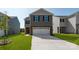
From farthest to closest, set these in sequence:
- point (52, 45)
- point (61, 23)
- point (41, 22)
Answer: point (61, 23), point (41, 22), point (52, 45)

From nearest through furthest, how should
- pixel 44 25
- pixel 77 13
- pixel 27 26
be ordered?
pixel 44 25
pixel 77 13
pixel 27 26

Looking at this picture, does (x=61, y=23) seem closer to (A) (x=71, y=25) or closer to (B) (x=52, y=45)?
(A) (x=71, y=25)

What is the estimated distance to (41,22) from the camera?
29594mm

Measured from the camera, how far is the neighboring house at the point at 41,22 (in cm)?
2959

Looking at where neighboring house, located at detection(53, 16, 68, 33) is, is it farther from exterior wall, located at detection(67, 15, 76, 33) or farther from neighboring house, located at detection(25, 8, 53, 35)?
neighboring house, located at detection(25, 8, 53, 35)

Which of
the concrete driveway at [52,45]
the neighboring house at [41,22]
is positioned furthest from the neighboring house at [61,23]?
the concrete driveway at [52,45]

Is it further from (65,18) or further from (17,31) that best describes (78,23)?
(17,31)

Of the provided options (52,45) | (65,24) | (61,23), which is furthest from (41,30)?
(52,45)

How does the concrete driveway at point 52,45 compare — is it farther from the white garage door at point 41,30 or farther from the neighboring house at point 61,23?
the neighboring house at point 61,23

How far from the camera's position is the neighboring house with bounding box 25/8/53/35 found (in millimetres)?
29594

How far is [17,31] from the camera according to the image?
2988 centimetres
